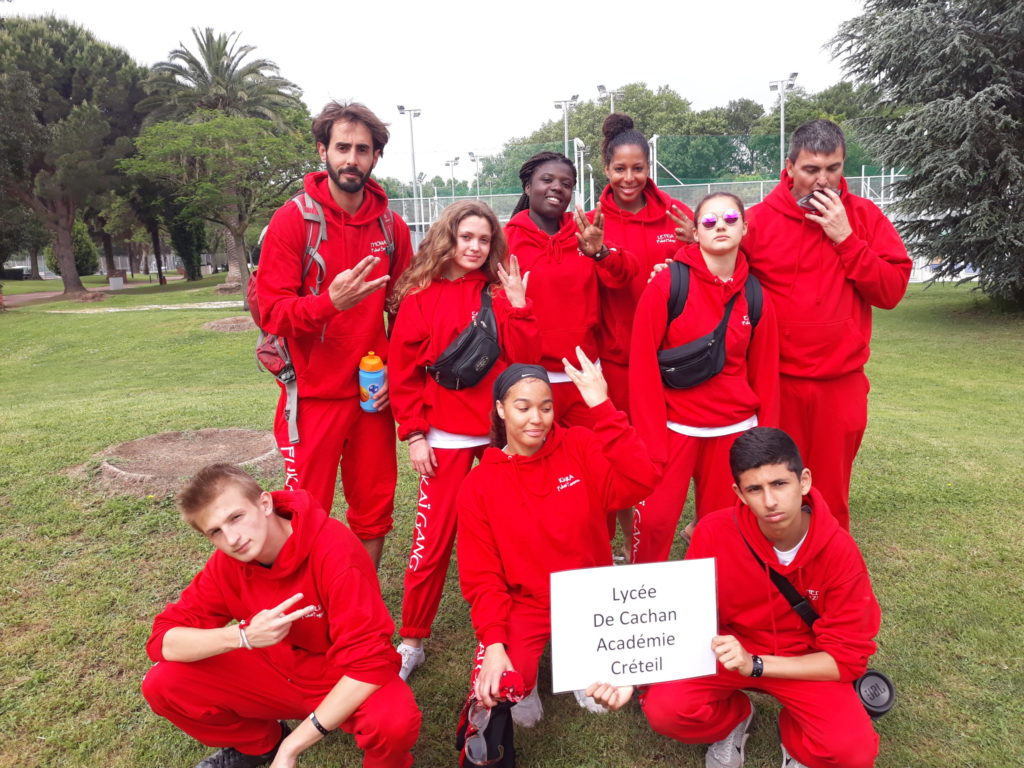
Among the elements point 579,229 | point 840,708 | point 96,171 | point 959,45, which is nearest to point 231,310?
point 96,171

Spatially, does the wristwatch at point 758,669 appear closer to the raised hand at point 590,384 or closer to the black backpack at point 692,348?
the raised hand at point 590,384

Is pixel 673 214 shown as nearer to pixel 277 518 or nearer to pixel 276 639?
pixel 277 518

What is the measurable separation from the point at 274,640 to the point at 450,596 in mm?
1943

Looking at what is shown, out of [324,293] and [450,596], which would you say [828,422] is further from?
[324,293]

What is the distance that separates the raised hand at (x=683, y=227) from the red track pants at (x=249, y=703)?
8.35 ft

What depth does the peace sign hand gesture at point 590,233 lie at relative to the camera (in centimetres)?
Answer: 353

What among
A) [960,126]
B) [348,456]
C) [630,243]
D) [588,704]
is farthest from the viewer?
[960,126]

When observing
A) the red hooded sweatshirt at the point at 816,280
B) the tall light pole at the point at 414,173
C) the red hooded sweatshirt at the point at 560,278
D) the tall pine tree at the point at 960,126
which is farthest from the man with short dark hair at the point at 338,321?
the tall light pole at the point at 414,173

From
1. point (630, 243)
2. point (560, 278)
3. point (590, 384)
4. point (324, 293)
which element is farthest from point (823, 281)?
point (324, 293)

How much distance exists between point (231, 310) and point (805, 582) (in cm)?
2261

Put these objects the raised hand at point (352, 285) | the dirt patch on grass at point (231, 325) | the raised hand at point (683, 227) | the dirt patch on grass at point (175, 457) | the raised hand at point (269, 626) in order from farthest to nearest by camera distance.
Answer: the dirt patch on grass at point (231, 325) < the dirt patch on grass at point (175, 457) < the raised hand at point (683, 227) < the raised hand at point (352, 285) < the raised hand at point (269, 626)

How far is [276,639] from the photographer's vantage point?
2.45m

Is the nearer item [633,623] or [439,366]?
[633,623]

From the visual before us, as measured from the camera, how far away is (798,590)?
8.90ft
